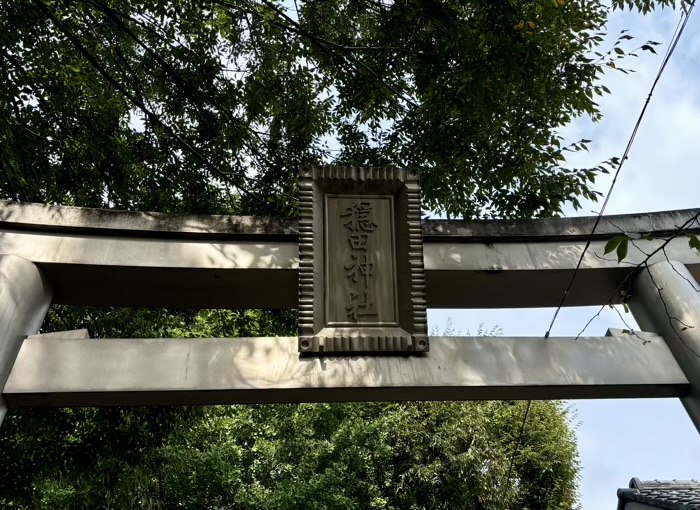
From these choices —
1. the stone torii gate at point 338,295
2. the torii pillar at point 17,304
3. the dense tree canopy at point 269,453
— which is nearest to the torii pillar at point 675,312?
the stone torii gate at point 338,295

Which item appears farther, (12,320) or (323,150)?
(323,150)

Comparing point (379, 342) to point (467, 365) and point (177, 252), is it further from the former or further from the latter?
point (177, 252)

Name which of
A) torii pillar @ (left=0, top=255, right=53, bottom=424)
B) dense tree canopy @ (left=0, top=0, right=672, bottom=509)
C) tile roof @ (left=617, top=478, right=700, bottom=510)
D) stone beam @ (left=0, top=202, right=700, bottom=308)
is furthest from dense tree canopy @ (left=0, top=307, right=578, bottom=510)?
torii pillar @ (left=0, top=255, right=53, bottom=424)

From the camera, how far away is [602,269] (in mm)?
3723

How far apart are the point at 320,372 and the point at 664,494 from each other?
4.83 metres

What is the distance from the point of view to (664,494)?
5684 millimetres

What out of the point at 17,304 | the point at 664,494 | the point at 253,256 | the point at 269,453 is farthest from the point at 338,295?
the point at 269,453

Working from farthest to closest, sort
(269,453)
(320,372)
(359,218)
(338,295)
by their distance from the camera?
(269,453) < (359,218) < (338,295) < (320,372)

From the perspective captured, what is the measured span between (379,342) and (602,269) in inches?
69.8

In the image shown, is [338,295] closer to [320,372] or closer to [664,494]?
[320,372]

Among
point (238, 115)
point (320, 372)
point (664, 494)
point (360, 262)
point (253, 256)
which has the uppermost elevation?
point (238, 115)

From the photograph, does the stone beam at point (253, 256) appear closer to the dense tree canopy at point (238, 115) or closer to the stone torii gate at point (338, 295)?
the stone torii gate at point (338, 295)

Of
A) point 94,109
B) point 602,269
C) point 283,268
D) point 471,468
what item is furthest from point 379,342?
point 471,468

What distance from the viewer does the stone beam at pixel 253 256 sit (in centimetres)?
346
